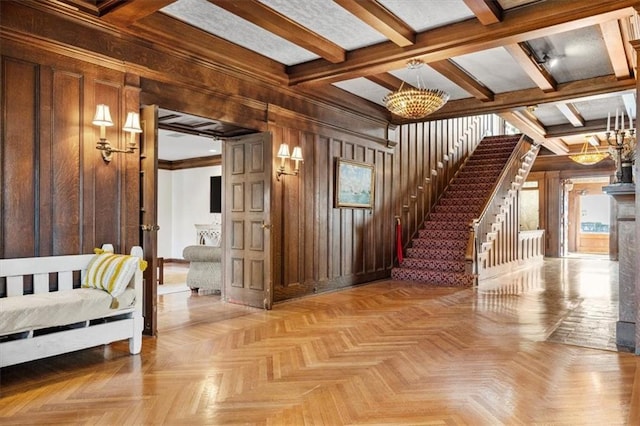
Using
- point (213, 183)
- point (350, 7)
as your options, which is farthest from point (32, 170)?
point (213, 183)

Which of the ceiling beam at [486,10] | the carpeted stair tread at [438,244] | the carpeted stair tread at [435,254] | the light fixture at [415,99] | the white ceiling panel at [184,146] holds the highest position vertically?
the ceiling beam at [486,10]

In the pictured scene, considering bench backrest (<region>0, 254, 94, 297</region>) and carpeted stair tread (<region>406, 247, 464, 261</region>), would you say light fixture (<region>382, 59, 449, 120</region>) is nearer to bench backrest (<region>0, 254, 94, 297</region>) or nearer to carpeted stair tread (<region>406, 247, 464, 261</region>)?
bench backrest (<region>0, 254, 94, 297</region>)

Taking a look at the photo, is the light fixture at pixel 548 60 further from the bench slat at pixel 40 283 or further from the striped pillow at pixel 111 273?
the bench slat at pixel 40 283

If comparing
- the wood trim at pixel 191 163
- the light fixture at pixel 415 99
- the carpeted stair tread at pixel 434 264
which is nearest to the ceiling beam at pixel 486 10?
the light fixture at pixel 415 99

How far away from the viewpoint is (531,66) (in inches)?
201

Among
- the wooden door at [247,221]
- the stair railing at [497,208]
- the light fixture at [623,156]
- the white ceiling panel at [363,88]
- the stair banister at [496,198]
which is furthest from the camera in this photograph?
the stair banister at [496,198]

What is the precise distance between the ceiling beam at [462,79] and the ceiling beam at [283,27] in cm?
117

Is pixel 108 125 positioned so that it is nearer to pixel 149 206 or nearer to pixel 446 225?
pixel 149 206

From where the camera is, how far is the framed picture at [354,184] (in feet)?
21.9

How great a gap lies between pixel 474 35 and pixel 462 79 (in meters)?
1.59

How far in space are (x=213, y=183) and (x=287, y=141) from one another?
18.7 ft

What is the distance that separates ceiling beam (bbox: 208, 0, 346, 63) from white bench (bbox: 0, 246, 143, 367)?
2.30 m

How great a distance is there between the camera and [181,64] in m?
4.49

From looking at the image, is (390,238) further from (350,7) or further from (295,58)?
(350,7)
